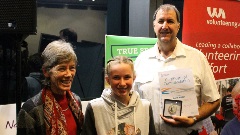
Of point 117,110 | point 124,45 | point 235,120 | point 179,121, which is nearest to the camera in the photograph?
point 117,110

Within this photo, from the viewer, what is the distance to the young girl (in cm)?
211

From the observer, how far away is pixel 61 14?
4.19 metres

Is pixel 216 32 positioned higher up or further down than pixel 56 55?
higher up

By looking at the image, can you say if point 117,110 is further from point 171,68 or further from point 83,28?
point 83,28

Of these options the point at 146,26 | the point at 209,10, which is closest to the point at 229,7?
the point at 209,10

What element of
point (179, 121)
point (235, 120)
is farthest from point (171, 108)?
point (235, 120)

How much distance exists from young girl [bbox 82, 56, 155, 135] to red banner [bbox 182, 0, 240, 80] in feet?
4.68

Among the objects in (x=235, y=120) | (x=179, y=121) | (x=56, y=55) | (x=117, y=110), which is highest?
(x=56, y=55)

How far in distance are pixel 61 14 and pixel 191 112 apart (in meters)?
2.26

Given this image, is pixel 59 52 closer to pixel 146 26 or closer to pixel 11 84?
pixel 11 84

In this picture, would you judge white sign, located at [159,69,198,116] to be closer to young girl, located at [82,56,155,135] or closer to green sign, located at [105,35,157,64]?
young girl, located at [82,56,155,135]

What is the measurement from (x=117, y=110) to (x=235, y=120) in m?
1.77

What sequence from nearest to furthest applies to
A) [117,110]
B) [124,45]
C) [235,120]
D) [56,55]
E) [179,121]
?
1. [56,55]
2. [117,110]
3. [179,121]
4. [124,45]
5. [235,120]

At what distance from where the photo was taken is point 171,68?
2525mm
